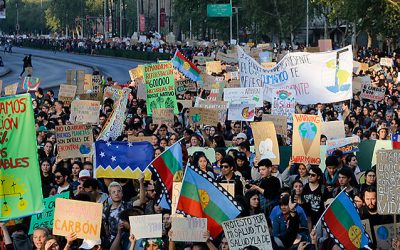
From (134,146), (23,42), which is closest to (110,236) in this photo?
(134,146)

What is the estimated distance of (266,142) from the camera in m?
13.7

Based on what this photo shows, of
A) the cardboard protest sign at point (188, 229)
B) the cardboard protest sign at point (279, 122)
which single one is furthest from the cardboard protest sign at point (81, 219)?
the cardboard protest sign at point (279, 122)

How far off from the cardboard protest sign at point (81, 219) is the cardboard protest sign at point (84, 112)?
926cm

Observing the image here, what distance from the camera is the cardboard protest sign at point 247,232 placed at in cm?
885

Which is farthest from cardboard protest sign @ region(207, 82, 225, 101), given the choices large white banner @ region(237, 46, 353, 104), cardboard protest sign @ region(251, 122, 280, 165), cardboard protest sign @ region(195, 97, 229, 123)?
cardboard protest sign @ region(251, 122, 280, 165)

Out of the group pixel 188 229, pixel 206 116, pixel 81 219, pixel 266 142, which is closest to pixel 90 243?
pixel 81 219

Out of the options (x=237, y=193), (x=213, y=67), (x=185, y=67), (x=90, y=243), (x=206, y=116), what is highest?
(x=185, y=67)

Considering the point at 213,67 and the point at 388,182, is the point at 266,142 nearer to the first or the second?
the point at 388,182

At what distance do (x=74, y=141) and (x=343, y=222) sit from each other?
614 cm

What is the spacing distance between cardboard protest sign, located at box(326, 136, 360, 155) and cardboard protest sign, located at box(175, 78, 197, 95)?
11206 mm

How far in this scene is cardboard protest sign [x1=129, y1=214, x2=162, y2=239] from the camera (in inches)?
360

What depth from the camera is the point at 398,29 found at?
5053 cm

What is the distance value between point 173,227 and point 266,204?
2240 millimetres

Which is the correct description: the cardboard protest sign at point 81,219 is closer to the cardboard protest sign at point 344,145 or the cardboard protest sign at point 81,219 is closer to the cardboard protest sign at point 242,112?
the cardboard protest sign at point 344,145
